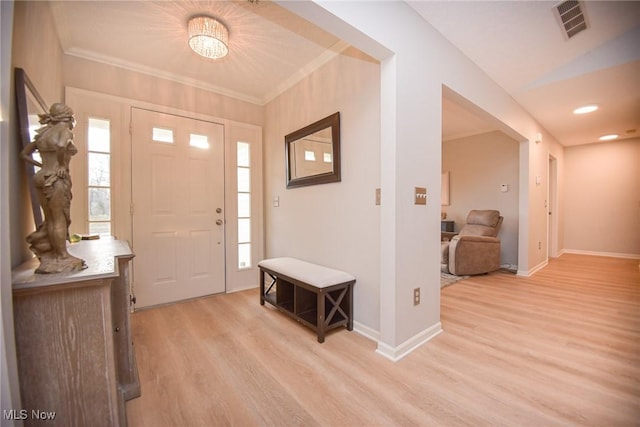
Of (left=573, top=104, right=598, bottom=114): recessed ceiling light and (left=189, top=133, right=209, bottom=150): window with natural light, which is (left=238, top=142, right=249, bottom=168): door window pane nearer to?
(left=189, top=133, right=209, bottom=150): window with natural light

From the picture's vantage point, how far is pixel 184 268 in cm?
285

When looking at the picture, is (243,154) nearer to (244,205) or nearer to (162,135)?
(244,205)

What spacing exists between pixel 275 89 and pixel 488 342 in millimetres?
3283

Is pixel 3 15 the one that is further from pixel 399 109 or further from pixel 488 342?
pixel 488 342

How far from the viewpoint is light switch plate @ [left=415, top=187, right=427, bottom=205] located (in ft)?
6.14

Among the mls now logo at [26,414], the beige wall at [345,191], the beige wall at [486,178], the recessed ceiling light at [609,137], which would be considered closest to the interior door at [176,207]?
the beige wall at [345,191]

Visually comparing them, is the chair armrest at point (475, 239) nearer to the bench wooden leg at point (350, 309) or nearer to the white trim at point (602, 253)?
the bench wooden leg at point (350, 309)

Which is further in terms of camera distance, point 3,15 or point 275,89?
point 275,89

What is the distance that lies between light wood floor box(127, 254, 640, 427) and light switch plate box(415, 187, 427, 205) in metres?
1.05

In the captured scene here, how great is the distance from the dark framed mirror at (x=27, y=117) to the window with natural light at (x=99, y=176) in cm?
130

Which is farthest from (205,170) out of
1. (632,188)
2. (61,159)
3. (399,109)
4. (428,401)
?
(632,188)

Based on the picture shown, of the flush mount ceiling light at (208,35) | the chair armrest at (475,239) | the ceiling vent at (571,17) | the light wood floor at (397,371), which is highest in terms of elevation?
the ceiling vent at (571,17)

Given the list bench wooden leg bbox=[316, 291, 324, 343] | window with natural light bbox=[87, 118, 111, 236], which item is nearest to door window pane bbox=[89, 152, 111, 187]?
window with natural light bbox=[87, 118, 111, 236]

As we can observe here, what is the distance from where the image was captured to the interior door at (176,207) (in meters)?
2.61
